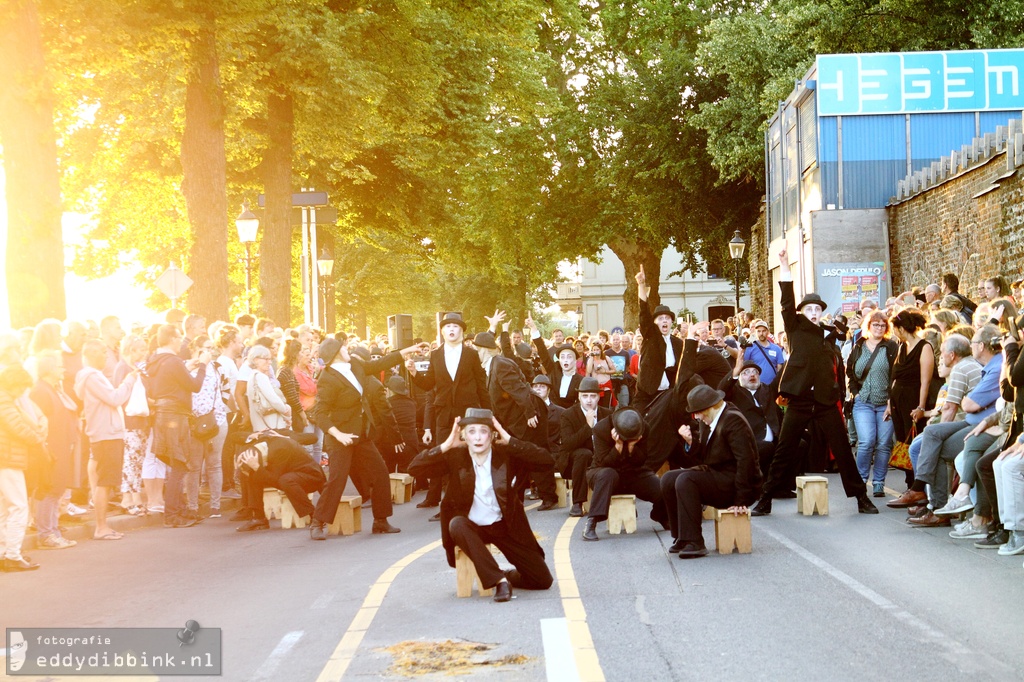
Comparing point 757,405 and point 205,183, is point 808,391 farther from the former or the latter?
point 205,183

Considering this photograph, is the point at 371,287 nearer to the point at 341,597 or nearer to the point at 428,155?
the point at 428,155

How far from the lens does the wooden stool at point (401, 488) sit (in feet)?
56.2

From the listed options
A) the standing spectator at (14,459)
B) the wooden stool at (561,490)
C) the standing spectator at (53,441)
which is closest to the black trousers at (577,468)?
the wooden stool at (561,490)

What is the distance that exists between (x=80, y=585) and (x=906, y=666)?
21.7 feet

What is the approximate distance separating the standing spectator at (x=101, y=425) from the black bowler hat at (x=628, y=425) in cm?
515

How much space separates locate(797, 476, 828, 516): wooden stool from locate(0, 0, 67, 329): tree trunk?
9.17 metres

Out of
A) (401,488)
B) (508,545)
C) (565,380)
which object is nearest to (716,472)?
(508,545)

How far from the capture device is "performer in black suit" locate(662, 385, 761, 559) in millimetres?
11266

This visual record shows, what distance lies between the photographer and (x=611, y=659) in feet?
24.1

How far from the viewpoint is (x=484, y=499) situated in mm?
9781

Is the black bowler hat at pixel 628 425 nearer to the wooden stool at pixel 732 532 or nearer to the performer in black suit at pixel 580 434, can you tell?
the wooden stool at pixel 732 532

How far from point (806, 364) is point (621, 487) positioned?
2.48 m

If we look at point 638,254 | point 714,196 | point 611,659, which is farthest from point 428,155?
point 611,659

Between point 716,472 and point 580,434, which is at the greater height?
point 580,434
